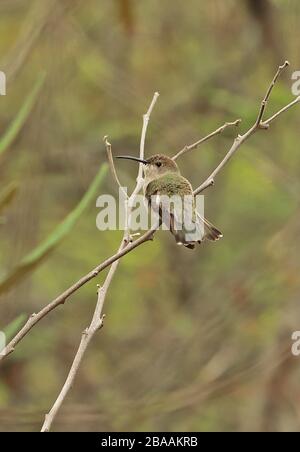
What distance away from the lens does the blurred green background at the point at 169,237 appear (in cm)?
630

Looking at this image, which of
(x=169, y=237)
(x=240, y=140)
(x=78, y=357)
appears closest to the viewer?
(x=78, y=357)

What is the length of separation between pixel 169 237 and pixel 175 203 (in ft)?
13.6

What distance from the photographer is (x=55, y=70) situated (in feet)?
15.8

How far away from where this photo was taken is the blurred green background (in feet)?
20.7

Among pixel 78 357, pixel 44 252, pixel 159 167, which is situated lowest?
pixel 78 357

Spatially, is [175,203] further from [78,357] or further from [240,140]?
[78,357]

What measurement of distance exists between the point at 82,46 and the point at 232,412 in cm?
336

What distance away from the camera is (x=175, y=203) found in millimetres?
3602

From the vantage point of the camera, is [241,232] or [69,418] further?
[241,232]

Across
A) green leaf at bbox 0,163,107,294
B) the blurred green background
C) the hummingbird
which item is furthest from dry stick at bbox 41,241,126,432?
the blurred green background

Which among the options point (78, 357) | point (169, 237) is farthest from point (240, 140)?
point (169, 237)

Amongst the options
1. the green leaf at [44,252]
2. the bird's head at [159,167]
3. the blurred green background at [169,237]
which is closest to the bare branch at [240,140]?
the green leaf at [44,252]

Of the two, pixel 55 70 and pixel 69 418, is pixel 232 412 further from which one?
pixel 55 70
